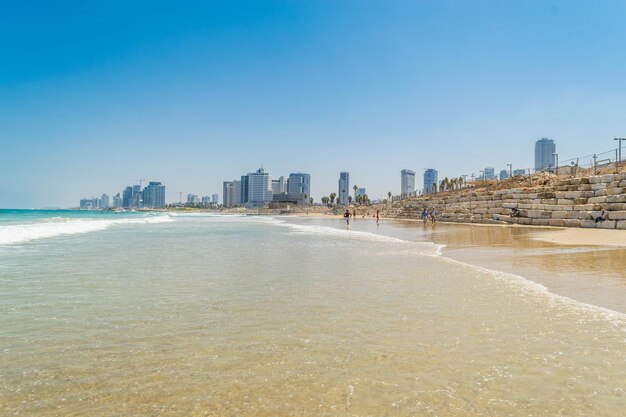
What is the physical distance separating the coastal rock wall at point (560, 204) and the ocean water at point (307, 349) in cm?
2213

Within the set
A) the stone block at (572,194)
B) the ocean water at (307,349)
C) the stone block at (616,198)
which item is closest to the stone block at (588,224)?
the stone block at (616,198)

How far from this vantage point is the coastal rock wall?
1033 inches

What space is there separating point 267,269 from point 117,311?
514cm

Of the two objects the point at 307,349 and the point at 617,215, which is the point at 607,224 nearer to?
the point at 617,215

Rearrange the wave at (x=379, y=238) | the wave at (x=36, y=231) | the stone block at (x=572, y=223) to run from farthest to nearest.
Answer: the stone block at (x=572, y=223)
the wave at (x=36, y=231)
the wave at (x=379, y=238)

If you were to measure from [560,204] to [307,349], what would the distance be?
105 ft

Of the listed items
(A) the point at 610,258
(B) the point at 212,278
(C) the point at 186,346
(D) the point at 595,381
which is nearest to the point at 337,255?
(B) the point at 212,278

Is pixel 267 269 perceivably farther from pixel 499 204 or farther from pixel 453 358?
pixel 499 204

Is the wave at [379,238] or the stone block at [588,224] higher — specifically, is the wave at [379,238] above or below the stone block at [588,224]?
below

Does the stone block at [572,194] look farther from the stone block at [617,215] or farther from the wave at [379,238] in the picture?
the wave at [379,238]

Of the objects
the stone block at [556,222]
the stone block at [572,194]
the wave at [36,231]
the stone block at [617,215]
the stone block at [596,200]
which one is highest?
the stone block at [572,194]

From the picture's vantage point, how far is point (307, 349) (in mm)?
4906

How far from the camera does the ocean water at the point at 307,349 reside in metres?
3.59

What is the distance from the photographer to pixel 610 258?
1305 cm
